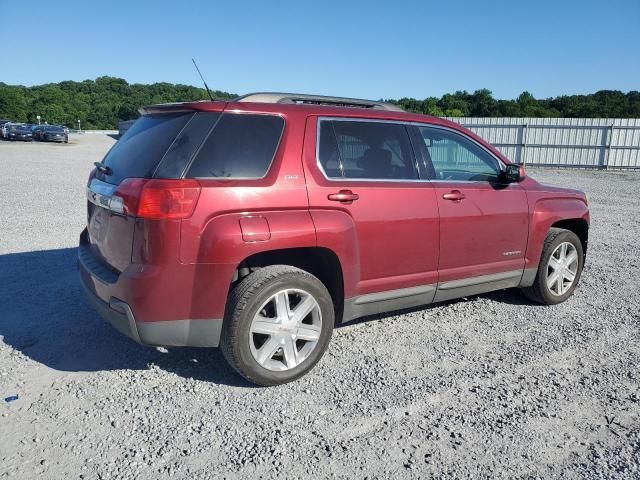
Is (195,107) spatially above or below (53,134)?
above

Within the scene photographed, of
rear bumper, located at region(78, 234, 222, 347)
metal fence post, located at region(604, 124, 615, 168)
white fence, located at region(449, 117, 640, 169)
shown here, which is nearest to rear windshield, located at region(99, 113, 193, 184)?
rear bumper, located at region(78, 234, 222, 347)

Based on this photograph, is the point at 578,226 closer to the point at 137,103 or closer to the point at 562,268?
the point at 562,268

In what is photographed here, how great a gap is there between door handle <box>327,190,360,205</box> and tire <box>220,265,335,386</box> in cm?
55

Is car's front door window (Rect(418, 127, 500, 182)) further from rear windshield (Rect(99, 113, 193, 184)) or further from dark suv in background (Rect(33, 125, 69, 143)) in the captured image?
dark suv in background (Rect(33, 125, 69, 143))

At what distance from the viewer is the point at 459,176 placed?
14.7 feet

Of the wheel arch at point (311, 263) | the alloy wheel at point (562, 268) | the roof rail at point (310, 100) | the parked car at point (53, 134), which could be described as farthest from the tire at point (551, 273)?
the parked car at point (53, 134)

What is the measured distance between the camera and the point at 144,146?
339 cm

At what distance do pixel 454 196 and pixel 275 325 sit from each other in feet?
6.06

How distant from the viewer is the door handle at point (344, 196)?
350 centimetres

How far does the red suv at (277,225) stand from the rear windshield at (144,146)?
0.6 inches

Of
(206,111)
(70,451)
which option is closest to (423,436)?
(70,451)

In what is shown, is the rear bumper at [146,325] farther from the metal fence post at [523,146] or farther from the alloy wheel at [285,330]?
the metal fence post at [523,146]

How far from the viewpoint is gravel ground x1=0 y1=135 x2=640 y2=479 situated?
8.64 feet

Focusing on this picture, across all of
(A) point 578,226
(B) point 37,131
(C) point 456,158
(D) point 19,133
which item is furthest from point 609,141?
(D) point 19,133
